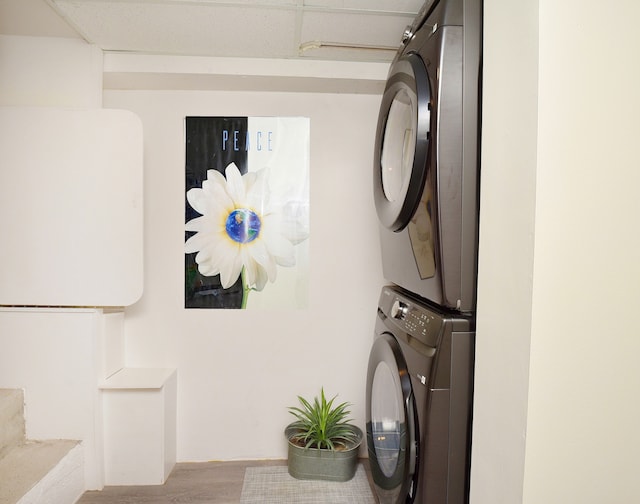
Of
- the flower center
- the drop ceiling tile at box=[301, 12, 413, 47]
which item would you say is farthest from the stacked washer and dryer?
the flower center

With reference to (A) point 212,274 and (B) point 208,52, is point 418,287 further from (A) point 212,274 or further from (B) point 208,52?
(B) point 208,52

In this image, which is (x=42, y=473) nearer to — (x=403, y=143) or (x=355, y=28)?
(x=403, y=143)

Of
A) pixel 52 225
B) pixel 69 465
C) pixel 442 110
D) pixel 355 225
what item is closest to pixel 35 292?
pixel 52 225

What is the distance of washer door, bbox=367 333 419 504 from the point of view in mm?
1418

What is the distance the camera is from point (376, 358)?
1.80m

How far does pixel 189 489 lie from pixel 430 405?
4.73ft

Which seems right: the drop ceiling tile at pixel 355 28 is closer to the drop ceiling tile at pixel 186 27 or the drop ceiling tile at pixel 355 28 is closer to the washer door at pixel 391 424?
the drop ceiling tile at pixel 186 27

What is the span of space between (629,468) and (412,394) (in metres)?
0.55

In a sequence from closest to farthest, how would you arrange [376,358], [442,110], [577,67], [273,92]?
[577,67], [442,110], [376,358], [273,92]

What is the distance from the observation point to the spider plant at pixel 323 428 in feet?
7.65

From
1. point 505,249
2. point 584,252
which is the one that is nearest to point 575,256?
point 584,252

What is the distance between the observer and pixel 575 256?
97 centimetres

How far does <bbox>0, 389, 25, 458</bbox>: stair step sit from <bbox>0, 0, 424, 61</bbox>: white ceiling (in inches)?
61.9

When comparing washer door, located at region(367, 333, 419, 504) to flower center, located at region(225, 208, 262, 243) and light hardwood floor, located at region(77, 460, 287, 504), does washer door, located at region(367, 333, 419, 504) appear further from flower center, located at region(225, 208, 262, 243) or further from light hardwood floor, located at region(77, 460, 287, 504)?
flower center, located at region(225, 208, 262, 243)
